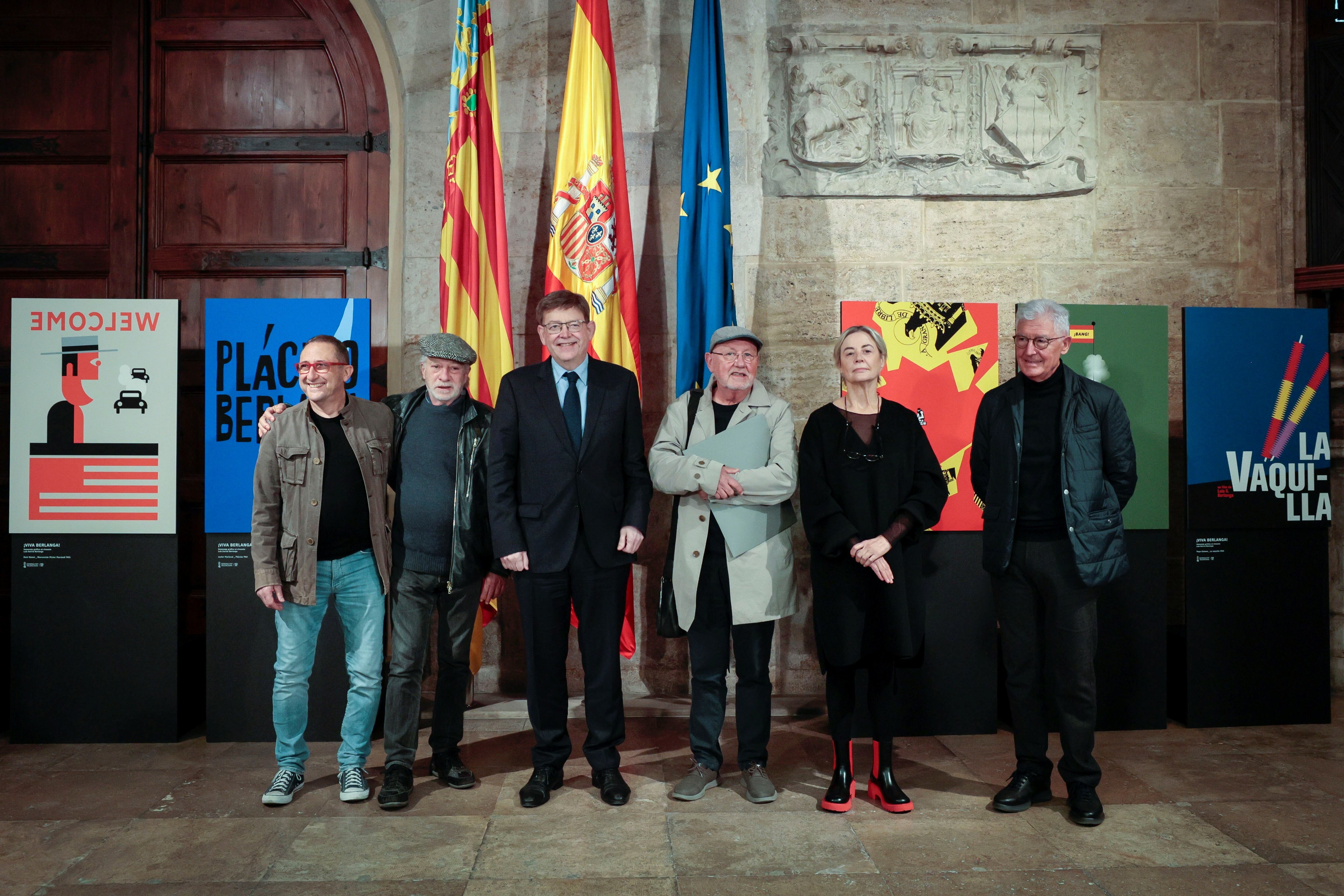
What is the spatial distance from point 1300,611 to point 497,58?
462 centimetres

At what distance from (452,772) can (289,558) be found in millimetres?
980

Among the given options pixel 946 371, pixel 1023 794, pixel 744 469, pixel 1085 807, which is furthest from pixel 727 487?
pixel 1085 807

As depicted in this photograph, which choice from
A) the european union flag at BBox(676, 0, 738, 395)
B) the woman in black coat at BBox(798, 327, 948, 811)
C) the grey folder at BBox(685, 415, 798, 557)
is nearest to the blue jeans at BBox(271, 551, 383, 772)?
the grey folder at BBox(685, 415, 798, 557)

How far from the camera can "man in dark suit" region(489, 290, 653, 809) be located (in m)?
3.11

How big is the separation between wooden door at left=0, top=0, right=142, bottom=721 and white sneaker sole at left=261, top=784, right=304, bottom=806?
2563 mm

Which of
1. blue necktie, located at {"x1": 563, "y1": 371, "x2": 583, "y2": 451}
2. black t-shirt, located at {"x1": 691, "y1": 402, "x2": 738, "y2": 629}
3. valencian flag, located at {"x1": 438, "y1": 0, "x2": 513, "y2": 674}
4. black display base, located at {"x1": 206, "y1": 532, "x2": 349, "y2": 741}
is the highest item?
valencian flag, located at {"x1": 438, "y1": 0, "x2": 513, "y2": 674}

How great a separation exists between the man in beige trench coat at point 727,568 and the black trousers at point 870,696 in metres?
0.24

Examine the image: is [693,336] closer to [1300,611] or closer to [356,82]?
[356,82]

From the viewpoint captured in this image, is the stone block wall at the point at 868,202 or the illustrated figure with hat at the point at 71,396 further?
the stone block wall at the point at 868,202

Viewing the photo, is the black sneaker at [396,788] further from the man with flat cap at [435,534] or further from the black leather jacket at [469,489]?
the black leather jacket at [469,489]

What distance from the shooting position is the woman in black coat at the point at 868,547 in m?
3.01

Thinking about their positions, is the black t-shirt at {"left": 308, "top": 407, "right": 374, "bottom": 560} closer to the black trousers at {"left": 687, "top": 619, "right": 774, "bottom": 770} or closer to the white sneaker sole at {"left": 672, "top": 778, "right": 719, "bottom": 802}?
the black trousers at {"left": 687, "top": 619, "right": 774, "bottom": 770}

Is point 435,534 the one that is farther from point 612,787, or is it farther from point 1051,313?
point 1051,313

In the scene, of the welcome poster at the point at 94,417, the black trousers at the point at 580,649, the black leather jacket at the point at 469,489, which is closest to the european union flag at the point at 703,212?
the black leather jacket at the point at 469,489
